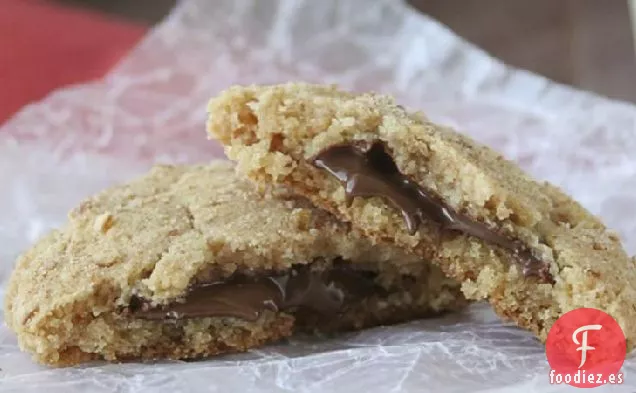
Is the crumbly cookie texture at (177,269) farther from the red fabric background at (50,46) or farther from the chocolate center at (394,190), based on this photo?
the red fabric background at (50,46)

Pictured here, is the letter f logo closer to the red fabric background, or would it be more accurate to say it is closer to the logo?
the logo

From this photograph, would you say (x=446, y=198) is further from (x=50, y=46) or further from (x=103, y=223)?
(x=50, y=46)

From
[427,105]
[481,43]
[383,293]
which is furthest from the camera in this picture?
[481,43]

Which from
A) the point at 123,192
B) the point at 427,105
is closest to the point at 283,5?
the point at 427,105

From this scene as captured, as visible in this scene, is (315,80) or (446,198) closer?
(446,198)

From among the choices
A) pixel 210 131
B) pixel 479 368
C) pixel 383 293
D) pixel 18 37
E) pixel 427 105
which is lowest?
pixel 479 368

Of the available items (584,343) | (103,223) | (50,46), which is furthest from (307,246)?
(50,46)

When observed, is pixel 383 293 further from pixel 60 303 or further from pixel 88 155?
pixel 88 155
